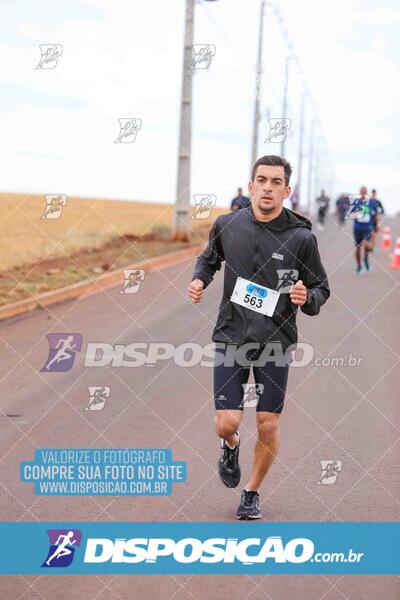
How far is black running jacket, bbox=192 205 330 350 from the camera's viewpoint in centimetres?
657

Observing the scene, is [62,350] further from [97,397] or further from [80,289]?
[80,289]

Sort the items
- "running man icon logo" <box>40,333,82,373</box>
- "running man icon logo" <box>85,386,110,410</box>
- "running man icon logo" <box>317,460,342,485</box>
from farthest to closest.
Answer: "running man icon logo" <box>40,333,82,373</box> → "running man icon logo" <box>85,386,110,410</box> → "running man icon logo" <box>317,460,342,485</box>

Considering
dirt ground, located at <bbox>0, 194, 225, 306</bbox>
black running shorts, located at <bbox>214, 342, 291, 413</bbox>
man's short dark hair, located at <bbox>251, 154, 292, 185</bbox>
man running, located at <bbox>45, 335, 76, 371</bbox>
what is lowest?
dirt ground, located at <bbox>0, 194, 225, 306</bbox>

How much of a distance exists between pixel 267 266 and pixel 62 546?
1.91 metres

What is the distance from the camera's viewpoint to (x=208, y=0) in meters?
29.0

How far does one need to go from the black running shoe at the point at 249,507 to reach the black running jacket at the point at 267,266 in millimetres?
1010

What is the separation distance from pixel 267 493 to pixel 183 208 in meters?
25.9

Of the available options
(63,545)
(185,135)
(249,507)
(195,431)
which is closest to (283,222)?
(249,507)

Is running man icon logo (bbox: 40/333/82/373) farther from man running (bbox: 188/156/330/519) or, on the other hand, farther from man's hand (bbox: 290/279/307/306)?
man's hand (bbox: 290/279/307/306)

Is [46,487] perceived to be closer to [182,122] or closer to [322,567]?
[322,567]

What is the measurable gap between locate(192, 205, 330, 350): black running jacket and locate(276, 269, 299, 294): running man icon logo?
0.06 feet

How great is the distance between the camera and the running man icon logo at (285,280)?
656 centimetres

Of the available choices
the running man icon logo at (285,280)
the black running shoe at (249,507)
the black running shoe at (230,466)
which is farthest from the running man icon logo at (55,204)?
the running man icon logo at (285,280)

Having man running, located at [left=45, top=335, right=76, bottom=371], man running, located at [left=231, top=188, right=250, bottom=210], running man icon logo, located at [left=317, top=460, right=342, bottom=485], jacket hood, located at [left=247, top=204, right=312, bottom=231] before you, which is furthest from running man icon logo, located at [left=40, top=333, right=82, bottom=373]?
jacket hood, located at [left=247, top=204, right=312, bottom=231]
